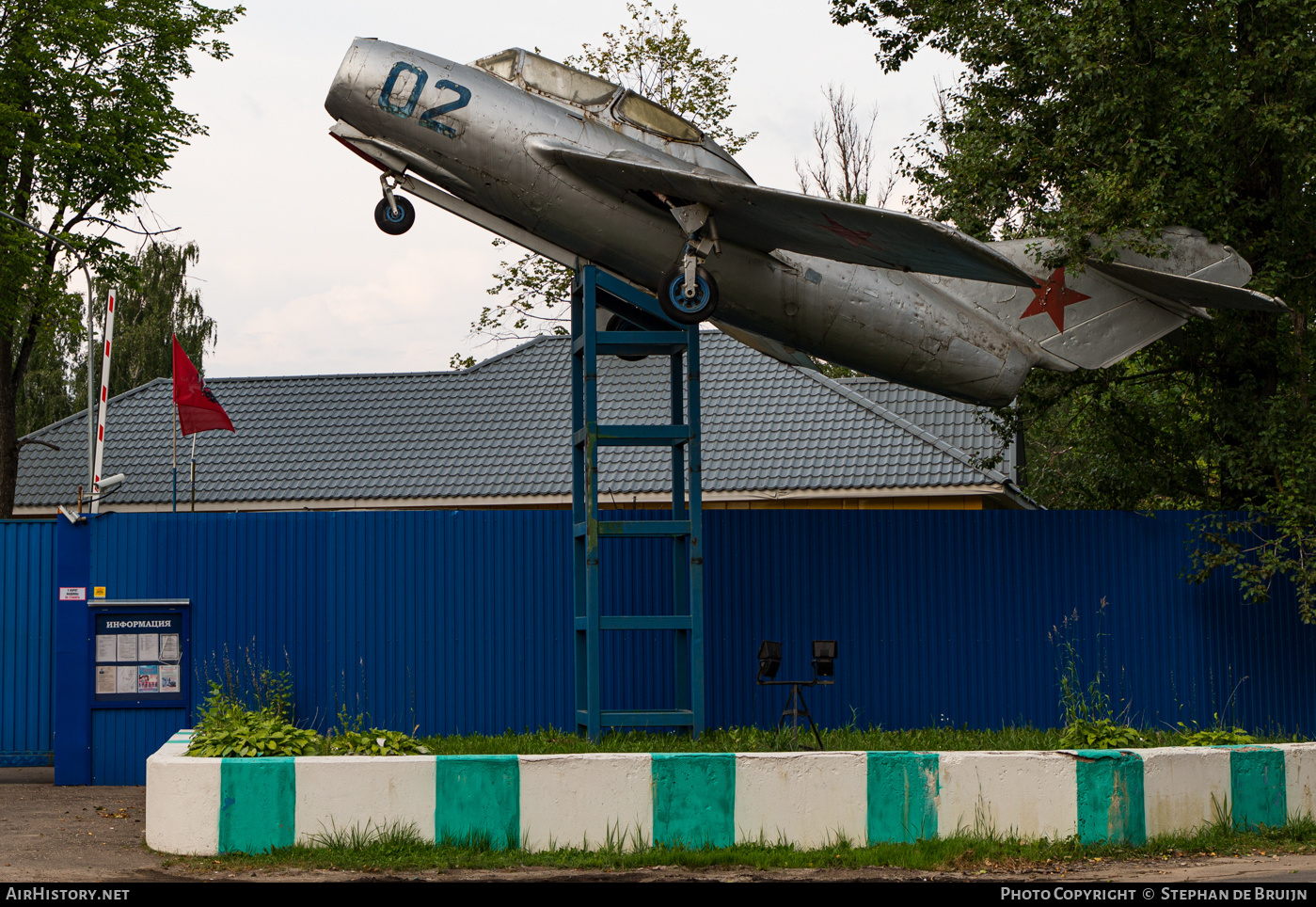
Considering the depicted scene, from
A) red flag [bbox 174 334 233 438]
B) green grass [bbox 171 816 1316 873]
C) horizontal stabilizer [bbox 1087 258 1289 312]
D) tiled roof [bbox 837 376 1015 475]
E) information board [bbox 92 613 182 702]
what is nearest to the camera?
green grass [bbox 171 816 1316 873]

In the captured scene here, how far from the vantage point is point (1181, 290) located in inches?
474

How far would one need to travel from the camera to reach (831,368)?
129ft

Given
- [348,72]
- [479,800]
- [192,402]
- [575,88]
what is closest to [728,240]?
[575,88]

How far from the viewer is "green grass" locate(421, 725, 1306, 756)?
389 inches

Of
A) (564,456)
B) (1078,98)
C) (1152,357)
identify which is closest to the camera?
(1078,98)

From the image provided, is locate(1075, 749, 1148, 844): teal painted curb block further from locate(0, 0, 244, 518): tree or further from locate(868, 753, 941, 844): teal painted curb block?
locate(0, 0, 244, 518): tree

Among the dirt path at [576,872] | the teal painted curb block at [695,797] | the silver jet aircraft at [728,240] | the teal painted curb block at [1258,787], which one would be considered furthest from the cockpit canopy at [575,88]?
the teal painted curb block at [1258,787]

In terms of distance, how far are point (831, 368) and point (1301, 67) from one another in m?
26.8

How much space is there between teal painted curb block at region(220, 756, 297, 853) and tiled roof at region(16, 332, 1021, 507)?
11.8m

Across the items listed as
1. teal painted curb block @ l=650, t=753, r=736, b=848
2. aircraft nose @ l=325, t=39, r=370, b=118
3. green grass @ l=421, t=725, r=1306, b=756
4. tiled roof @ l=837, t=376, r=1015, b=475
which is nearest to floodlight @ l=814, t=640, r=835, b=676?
green grass @ l=421, t=725, r=1306, b=756

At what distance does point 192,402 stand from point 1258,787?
14046mm

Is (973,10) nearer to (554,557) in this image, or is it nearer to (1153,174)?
(1153,174)

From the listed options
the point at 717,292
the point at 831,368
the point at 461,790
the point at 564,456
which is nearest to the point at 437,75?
the point at 717,292

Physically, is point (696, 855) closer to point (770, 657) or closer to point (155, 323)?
point (770, 657)
